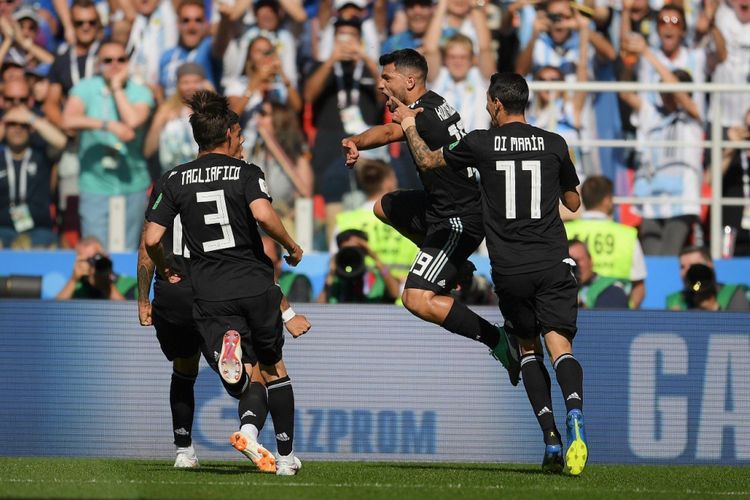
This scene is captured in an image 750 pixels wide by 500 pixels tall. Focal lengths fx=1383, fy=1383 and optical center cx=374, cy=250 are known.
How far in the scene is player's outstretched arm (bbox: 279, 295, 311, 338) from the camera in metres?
8.11

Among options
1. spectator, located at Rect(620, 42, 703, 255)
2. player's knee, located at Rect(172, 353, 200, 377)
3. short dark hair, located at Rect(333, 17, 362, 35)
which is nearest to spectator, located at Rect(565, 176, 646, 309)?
spectator, located at Rect(620, 42, 703, 255)

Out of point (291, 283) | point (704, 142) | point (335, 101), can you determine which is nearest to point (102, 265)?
point (291, 283)

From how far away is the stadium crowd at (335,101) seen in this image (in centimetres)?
1348

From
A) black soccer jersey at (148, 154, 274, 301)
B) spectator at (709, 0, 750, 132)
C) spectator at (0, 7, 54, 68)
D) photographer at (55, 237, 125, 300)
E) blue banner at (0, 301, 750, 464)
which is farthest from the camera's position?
spectator at (0, 7, 54, 68)

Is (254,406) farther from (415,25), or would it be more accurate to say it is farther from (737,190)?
(737,190)

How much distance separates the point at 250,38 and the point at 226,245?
250 inches

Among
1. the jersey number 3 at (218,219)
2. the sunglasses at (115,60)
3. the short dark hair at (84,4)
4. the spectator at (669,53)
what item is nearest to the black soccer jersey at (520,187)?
the jersey number 3 at (218,219)

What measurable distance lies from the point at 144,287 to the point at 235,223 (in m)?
0.98

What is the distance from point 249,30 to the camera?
14.2 meters

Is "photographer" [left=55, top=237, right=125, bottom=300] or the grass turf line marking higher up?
"photographer" [left=55, top=237, right=125, bottom=300]

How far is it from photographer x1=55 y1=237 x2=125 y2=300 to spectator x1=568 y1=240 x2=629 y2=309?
3901 mm

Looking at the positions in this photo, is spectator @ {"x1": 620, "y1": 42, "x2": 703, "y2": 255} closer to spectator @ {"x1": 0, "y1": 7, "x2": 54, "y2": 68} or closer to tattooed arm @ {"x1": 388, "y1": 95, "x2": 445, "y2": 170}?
tattooed arm @ {"x1": 388, "y1": 95, "x2": 445, "y2": 170}

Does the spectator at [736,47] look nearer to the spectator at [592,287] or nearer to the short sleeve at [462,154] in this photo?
the spectator at [592,287]

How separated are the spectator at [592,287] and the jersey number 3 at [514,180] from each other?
3369 millimetres
